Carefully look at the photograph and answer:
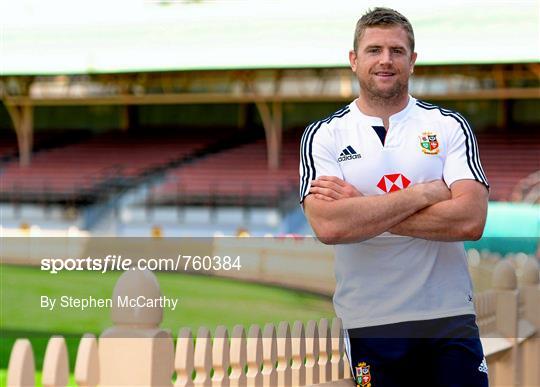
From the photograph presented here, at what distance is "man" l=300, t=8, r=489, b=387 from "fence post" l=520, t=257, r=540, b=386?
3.44 m

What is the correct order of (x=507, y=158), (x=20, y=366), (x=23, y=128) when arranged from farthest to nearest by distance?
(x=23, y=128)
(x=507, y=158)
(x=20, y=366)

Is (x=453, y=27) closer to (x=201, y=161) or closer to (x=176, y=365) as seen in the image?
(x=201, y=161)

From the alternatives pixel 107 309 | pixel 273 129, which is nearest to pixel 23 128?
pixel 273 129

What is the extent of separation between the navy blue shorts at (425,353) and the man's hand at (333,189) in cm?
47

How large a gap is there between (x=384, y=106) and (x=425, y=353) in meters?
0.86

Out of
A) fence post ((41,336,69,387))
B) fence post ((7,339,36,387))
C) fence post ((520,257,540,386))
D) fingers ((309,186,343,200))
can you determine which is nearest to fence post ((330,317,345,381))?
fingers ((309,186,343,200))

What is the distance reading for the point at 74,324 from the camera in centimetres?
1202

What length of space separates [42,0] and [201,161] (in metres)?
10.9

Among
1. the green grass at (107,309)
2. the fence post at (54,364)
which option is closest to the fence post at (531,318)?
the green grass at (107,309)

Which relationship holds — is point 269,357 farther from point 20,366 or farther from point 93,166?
point 93,166

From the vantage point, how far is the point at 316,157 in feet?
11.9

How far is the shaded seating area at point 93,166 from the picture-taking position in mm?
28484

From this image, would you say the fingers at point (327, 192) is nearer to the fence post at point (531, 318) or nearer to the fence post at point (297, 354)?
the fence post at point (297, 354)

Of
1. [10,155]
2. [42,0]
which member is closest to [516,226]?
[10,155]
